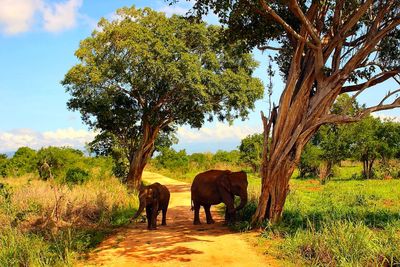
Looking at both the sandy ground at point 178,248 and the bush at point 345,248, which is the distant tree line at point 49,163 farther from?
the bush at point 345,248

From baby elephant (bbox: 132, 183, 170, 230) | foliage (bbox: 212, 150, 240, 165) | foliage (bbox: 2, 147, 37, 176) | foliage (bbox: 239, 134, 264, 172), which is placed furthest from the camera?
foliage (bbox: 212, 150, 240, 165)

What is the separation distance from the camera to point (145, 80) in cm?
1970

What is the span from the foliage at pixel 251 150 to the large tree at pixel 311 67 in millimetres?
A: 22715

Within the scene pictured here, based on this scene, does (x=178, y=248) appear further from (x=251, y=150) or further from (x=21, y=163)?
(x=251, y=150)

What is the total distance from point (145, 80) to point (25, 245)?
12.4 meters

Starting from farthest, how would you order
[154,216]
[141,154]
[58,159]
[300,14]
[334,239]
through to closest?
[58,159] → [141,154] → [154,216] → [300,14] → [334,239]

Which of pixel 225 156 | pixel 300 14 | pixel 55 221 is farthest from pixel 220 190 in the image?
pixel 225 156

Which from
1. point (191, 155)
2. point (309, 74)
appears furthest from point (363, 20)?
point (191, 155)

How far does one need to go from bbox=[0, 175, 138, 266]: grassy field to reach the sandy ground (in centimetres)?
59


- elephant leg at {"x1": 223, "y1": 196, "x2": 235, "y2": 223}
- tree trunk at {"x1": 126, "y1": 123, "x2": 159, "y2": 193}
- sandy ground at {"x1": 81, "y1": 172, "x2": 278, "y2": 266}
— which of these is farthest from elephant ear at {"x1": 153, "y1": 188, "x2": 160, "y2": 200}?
tree trunk at {"x1": 126, "y1": 123, "x2": 159, "y2": 193}

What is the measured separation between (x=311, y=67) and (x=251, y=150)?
81.0 feet

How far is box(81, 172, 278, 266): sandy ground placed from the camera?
8.29 metres

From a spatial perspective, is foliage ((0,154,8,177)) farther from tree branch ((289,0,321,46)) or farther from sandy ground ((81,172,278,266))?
tree branch ((289,0,321,46))

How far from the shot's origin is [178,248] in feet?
30.5
